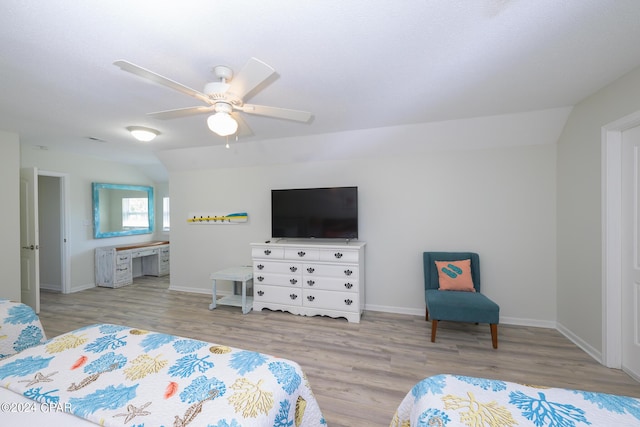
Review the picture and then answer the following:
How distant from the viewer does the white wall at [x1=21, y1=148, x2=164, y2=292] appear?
4480 millimetres

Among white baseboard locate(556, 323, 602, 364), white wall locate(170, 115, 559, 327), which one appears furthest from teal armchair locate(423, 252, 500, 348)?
white baseboard locate(556, 323, 602, 364)

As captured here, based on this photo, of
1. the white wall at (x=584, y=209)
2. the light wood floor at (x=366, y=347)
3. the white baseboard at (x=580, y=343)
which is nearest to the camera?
the light wood floor at (x=366, y=347)

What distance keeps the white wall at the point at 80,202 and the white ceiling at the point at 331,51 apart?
2077 mm

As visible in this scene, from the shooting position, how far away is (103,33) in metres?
1.54

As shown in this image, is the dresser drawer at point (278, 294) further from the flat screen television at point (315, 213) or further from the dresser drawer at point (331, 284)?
the flat screen television at point (315, 213)

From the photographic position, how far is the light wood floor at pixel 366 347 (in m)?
2.05

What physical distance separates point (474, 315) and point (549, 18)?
241cm

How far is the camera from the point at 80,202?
15.7 feet

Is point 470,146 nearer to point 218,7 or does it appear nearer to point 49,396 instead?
point 218,7

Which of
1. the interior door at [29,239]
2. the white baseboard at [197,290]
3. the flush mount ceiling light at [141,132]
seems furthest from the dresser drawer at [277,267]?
the interior door at [29,239]

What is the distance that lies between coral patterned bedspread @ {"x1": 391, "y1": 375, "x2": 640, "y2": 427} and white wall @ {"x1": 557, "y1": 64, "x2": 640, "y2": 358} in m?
1.92

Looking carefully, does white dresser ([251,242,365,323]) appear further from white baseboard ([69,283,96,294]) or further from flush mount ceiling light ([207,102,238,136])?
white baseboard ([69,283,96,294])

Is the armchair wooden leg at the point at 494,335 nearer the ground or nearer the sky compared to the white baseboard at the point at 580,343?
nearer the sky

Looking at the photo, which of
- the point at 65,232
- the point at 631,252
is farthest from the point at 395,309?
the point at 65,232
